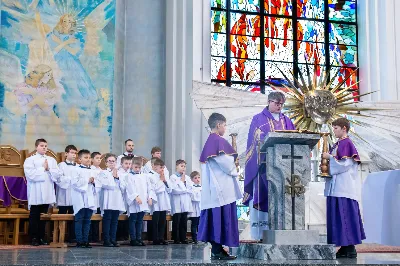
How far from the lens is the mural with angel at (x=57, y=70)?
12.1 m

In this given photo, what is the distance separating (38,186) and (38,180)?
9cm

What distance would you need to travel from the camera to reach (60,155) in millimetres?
10977

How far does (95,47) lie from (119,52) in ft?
2.23

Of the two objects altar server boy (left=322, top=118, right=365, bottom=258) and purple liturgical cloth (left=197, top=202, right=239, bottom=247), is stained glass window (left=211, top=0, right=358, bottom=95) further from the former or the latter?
purple liturgical cloth (left=197, top=202, right=239, bottom=247)

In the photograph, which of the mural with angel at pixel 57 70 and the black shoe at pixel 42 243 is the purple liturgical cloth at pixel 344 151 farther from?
the mural with angel at pixel 57 70

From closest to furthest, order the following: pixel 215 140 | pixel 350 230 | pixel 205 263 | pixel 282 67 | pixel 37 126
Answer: pixel 205 263 → pixel 215 140 → pixel 350 230 → pixel 37 126 → pixel 282 67

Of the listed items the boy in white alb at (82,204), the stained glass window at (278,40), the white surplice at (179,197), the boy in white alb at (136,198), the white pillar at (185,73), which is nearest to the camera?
the boy in white alb at (82,204)

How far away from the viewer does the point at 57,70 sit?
1246 centimetres

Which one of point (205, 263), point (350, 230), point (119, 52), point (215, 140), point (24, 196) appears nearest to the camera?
point (205, 263)

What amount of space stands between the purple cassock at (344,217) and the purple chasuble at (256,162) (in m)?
0.78

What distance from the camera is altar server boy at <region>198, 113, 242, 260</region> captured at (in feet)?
22.1

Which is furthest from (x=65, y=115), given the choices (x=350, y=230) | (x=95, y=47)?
(x=350, y=230)

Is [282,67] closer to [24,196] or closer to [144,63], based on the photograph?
[144,63]

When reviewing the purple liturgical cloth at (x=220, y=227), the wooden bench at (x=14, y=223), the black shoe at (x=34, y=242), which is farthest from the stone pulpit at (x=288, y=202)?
the wooden bench at (x=14, y=223)
